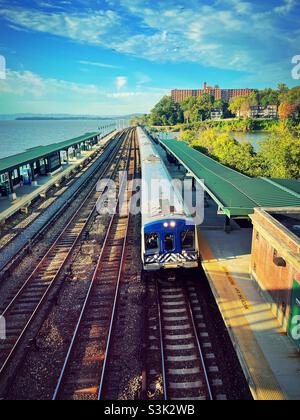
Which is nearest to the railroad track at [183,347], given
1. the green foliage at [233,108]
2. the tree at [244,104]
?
the green foliage at [233,108]

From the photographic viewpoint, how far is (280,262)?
9570 mm

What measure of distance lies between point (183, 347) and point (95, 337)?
295 centimetres

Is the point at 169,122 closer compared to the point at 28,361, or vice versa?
the point at 28,361

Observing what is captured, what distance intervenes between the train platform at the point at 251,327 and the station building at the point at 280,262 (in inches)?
14.9

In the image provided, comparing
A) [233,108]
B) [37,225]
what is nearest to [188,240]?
[37,225]

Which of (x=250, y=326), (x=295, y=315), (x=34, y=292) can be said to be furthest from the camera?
(x=34, y=292)

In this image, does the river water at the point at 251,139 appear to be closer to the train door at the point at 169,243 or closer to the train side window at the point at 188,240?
the train side window at the point at 188,240

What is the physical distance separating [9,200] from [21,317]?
16771 mm

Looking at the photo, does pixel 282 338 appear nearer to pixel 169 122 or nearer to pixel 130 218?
pixel 130 218

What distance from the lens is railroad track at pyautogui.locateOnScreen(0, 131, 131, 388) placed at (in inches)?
397

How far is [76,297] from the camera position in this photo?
12.5 metres

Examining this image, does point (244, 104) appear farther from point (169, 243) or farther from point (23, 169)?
point (169, 243)
